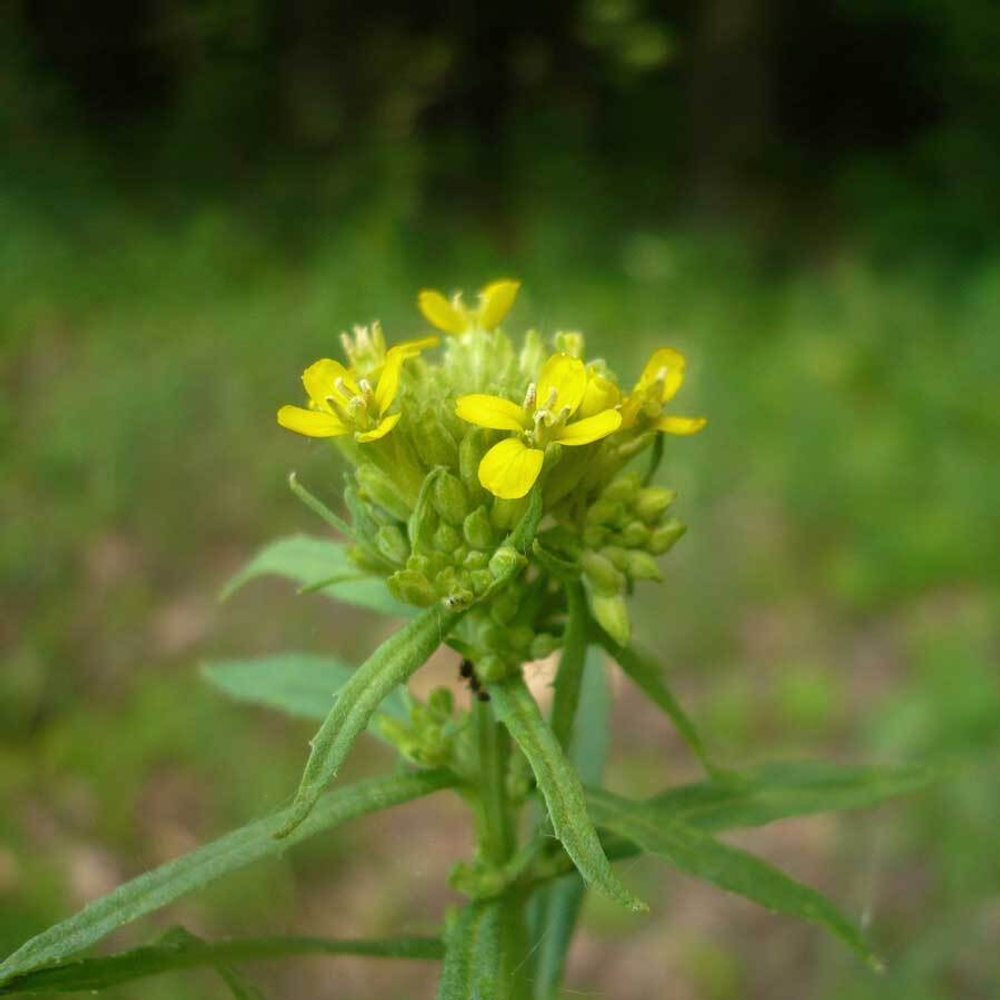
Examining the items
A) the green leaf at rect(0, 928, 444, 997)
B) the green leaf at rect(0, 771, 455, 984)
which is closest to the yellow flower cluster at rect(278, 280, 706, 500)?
the green leaf at rect(0, 771, 455, 984)

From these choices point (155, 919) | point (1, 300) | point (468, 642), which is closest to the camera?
point (468, 642)

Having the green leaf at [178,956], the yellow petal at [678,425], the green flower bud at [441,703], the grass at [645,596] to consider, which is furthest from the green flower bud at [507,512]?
the grass at [645,596]

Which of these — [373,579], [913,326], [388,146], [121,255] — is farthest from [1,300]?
[373,579]

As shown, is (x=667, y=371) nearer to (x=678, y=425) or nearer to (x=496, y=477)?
(x=678, y=425)

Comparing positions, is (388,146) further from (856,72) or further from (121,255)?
(856,72)

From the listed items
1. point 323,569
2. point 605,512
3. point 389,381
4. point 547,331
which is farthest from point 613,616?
point 547,331

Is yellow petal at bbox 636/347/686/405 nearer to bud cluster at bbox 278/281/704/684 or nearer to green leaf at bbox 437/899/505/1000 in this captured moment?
bud cluster at bbox 278/281/704/684

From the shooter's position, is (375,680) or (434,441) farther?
(434,441)
